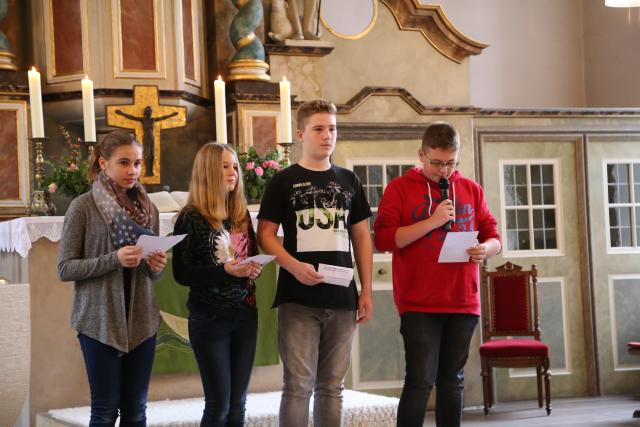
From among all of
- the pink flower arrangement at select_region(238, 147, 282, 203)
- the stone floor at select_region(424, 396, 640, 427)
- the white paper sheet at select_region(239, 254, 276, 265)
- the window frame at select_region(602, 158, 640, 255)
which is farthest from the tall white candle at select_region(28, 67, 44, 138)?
the window frame at select_region(602, 158, 640, 255)

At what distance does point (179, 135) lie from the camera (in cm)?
631

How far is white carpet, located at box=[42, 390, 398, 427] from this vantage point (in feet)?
14.0

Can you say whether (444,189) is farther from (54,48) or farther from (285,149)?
(54,48)

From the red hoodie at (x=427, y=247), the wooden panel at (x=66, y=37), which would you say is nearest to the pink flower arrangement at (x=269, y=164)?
the wooden panel at (x=66, y=37)

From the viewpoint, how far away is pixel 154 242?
3.16 m

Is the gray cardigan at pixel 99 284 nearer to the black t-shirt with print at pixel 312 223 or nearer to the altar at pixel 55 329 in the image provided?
the black t-shirt with print at pixel 312 223

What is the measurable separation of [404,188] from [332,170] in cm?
36

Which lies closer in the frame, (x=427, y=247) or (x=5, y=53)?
(x=427, y=247)

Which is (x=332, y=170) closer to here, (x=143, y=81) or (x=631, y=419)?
(x=143, y=81)

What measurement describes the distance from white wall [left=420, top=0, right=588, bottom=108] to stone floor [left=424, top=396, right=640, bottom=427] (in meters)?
2.59

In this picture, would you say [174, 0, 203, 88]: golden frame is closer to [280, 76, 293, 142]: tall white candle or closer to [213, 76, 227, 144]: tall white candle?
[213, 76, 227, 144]: tall white candle

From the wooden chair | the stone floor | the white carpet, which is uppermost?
the wooden chair

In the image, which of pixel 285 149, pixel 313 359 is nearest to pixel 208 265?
pixel 313 359

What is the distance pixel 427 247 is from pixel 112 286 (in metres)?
1.15
